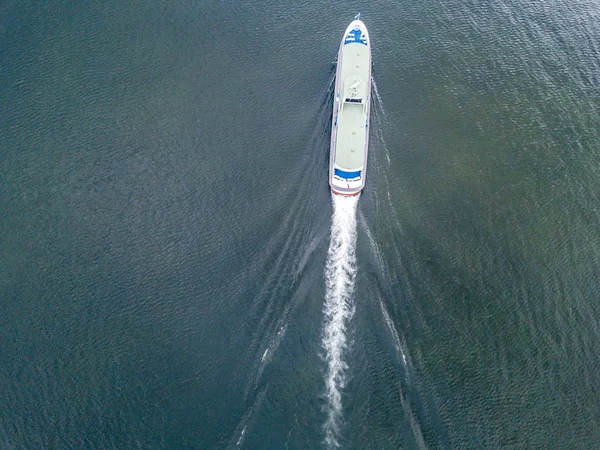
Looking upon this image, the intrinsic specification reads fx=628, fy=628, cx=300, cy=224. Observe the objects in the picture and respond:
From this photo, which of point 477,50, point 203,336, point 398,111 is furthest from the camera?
point 477,50

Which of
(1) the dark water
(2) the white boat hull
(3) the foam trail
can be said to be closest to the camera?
(3) the foam trail

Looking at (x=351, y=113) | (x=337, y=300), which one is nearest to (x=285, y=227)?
(x=337, y=300)

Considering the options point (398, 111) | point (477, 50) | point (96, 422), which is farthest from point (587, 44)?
point (96, 422)

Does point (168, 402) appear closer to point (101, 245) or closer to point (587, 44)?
point (101, 245)

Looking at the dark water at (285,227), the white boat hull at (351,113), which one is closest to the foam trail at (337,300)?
the dark water at (285,227)

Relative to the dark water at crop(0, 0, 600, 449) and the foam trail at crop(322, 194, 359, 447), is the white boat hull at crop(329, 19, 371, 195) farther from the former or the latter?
the foam trail at crop(322, 194, 359, 447)

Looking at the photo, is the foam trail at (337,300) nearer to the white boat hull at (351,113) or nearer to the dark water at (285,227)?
the dark water at (285,227)

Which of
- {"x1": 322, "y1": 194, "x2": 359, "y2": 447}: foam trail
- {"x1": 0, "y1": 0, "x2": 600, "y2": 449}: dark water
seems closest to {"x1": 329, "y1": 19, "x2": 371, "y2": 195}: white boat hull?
{"x1": 0, "y1": 0, "x2": 600, "y2": 449}: dark water
